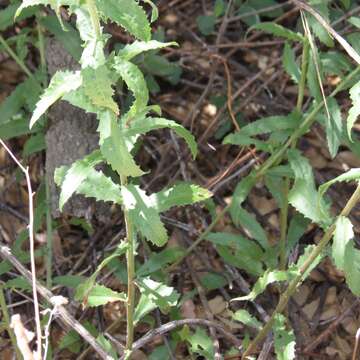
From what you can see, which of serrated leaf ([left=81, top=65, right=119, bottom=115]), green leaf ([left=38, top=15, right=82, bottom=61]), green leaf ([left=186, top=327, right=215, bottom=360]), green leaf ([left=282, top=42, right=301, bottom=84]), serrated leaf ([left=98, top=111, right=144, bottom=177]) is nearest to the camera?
serrated leaf ([left=81, top=65, right=119, bottom=115])

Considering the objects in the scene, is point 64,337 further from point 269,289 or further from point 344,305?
point 344,305

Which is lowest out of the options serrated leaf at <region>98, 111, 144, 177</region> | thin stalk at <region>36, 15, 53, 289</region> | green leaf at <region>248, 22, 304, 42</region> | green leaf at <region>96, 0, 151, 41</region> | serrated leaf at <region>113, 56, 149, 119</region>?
thin stalk at <region>36, 15, 53, 289</region>

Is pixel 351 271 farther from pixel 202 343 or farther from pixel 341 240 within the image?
pixel 202 343

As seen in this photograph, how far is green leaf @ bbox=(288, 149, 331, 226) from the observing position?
1984mm

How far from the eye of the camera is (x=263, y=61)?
10.6 feet

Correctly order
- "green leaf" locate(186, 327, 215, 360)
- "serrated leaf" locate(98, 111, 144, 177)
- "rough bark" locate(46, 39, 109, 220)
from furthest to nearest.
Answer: "rough bark" locate(46, 39, 109, 220) → "green leaf" locate(186, 327, 215, 360) → "serrated leaf" locate(98, 111, 144, 177)

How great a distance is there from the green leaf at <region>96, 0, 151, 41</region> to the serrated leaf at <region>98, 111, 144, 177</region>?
209 millimetres

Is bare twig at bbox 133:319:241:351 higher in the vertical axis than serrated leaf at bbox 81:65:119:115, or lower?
lower

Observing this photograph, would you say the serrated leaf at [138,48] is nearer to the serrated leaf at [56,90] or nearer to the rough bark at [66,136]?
the serrated leaf at [56,90]

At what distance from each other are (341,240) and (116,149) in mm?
602

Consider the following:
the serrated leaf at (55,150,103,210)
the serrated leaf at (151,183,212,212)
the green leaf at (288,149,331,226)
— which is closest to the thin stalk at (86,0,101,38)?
the serrated leaf at (55,150,103,210)

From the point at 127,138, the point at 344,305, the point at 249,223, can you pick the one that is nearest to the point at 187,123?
the point at 249,223

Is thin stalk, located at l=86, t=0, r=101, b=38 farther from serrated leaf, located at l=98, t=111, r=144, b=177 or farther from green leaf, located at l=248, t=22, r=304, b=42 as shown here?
green leaf, located at l=248, t=22, r=304, b=42

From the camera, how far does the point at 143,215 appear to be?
71.1 inches
